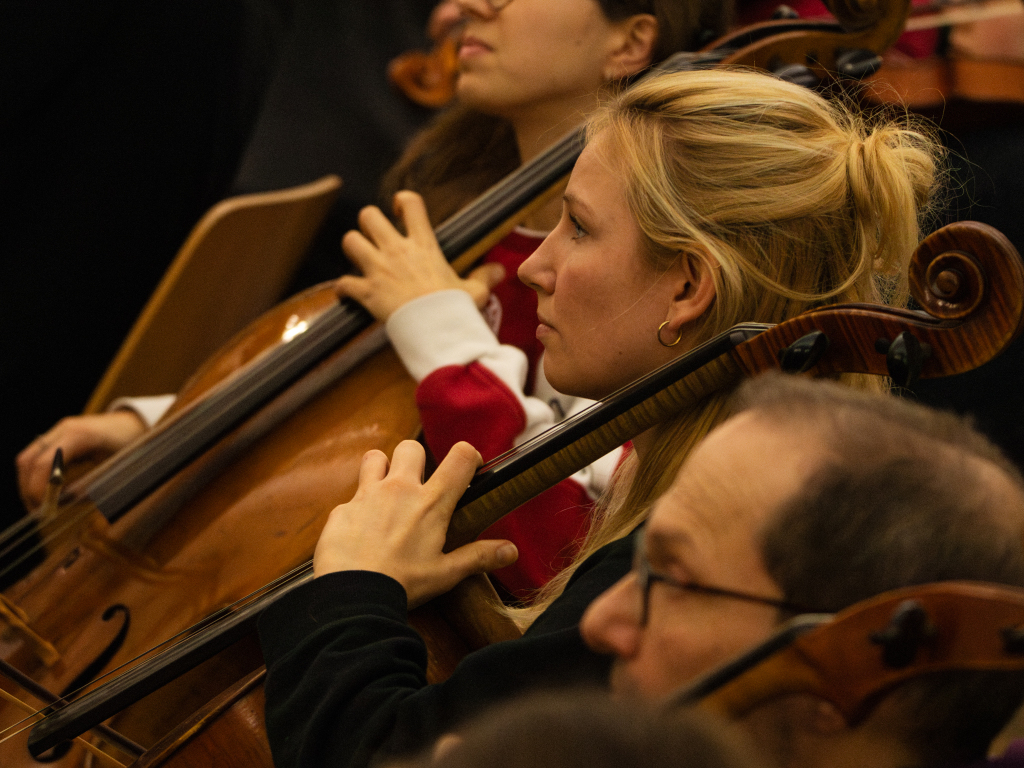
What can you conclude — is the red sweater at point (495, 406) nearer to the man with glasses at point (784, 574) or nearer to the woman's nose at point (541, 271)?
the woman's nose at point (541, 271)

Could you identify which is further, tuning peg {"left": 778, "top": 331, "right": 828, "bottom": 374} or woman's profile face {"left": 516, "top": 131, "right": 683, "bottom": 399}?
woman's profile face {"left": 516, "top": 131, "right": 683, "bottom": 399}

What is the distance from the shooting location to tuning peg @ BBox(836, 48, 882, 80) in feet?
3.77

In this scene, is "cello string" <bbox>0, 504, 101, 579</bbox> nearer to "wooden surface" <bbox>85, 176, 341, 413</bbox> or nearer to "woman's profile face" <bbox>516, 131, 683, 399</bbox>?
"wooden surface" <bbox>85, 176, 341, 413</bbox>

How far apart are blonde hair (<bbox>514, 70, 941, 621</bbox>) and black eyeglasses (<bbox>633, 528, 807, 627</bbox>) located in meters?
0.26

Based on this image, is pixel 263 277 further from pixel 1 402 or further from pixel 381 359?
pixel 381 359

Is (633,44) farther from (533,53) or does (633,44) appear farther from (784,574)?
(784,574)

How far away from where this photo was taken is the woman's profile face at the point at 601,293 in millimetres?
905

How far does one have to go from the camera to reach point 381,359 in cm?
121

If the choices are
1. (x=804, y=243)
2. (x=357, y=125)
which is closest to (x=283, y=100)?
(x=357, y=125)

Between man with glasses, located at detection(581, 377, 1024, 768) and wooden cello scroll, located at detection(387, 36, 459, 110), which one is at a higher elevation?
wooden cello scroll, located at detection(387, 36, 459, 110)

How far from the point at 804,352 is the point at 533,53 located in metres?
0.75

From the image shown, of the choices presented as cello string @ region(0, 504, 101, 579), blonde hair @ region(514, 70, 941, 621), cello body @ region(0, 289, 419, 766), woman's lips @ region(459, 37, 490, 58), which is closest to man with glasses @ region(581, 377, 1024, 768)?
blonde hair @ region(514, 70, 941, 621)

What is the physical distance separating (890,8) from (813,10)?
53 cm

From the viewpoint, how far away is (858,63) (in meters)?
A: 1.16
